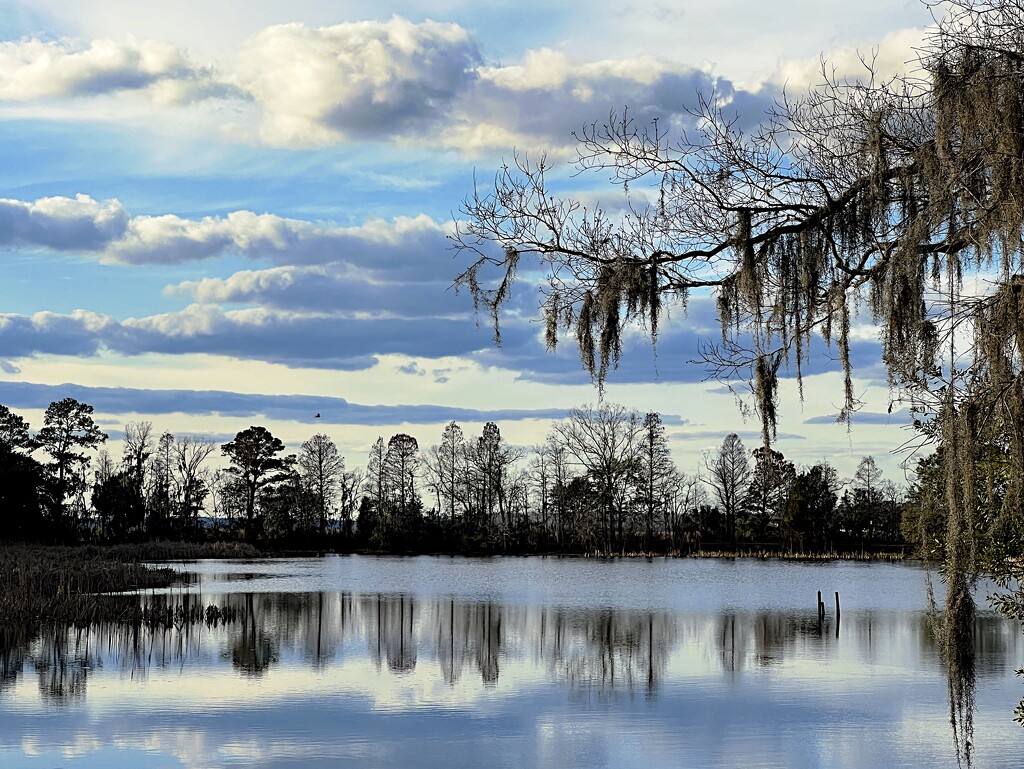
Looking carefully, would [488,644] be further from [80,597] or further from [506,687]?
[80,597]

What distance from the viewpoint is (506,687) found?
19984 millimetres

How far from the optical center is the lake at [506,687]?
47.4ft

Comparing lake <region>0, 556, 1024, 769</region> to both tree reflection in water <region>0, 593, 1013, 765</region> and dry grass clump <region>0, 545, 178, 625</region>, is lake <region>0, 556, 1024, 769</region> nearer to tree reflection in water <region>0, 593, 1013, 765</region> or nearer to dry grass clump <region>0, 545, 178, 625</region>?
tree reflection in water <region>0, 593, 1013, 765</region>

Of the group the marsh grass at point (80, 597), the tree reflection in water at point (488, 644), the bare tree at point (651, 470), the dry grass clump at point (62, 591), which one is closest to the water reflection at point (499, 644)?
the tree reflection in water at point (488, 644)

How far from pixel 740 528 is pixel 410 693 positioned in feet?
194

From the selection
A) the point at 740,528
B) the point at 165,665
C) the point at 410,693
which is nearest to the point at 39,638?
the point at 165,665

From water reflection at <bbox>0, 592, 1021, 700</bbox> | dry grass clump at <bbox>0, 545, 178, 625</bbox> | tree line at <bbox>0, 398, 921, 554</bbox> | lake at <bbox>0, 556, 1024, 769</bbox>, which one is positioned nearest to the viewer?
lake at <bbox>0, 556, 1024, 769</bbox>

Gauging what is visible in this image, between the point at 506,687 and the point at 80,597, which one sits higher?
the point at 80,597

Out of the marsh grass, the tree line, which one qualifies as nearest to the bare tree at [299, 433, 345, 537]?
the tree line

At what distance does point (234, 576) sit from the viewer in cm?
4759

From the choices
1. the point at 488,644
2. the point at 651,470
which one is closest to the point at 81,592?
the point at 488,644

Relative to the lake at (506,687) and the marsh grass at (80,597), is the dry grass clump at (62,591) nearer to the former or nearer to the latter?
the marsh grass at (80,597)

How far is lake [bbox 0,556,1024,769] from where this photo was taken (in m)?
14.5

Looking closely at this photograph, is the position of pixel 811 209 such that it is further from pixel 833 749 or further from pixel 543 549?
pixel 543 549
